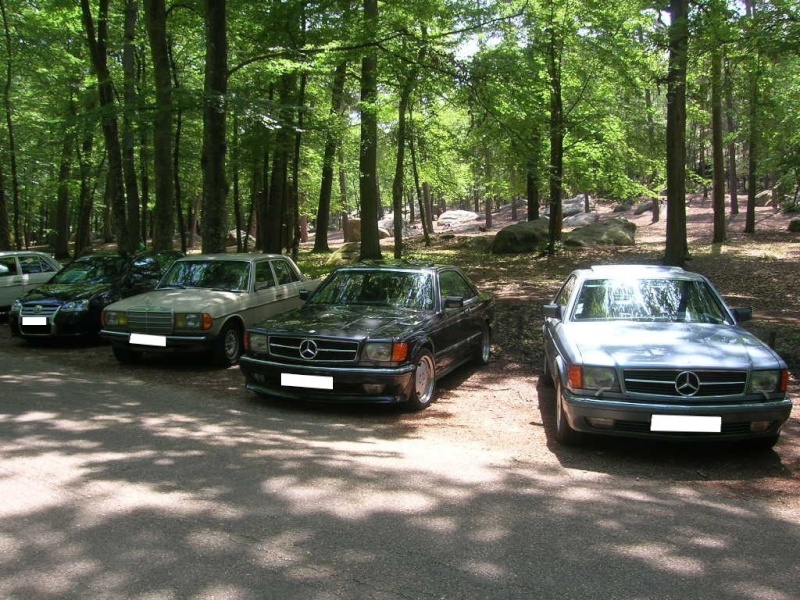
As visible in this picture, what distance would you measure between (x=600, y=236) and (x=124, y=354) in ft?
64.7

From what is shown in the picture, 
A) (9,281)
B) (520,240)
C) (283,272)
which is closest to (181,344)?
(283,272)

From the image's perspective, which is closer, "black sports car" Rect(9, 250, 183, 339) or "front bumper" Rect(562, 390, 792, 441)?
"front bumper" Rect(562, 390, 792, 441)

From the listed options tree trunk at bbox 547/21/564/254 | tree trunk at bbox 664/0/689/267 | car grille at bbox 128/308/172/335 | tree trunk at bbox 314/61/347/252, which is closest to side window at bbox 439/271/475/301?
car grille at bbox 128/308/172/335

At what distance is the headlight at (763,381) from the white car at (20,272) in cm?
1343

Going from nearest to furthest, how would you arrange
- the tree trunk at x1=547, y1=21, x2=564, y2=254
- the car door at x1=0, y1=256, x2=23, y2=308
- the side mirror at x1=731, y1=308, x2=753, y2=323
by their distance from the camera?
the side mirror at x1=731, y1=308, x2=753, y2=323 → the car door at x1=0, y1=256, x2=23, y2=308 → the tree trunk at x1=547, y1=21, x2=564, y2=254

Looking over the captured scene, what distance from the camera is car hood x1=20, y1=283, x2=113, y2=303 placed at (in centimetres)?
1045

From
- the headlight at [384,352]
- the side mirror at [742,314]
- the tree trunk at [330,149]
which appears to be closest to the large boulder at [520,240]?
the tree trunk at [330,149]

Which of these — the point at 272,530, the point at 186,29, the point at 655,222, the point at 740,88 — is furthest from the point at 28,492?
the point at 655,222

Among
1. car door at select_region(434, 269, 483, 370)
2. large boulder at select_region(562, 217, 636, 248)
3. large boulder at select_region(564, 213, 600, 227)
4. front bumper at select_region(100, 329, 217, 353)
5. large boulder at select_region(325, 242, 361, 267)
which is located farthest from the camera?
large boulder at select_region(564, 213, 600, 227)

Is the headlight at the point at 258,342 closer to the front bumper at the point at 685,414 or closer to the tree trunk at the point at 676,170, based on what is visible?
the front bumper at the point at 685,414

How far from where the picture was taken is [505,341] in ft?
34.5

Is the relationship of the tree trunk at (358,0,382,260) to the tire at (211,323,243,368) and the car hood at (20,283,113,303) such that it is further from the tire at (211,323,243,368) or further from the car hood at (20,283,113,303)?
the tire at (211,323,243,368)

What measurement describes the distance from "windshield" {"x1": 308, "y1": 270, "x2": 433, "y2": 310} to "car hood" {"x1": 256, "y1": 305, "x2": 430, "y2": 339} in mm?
214

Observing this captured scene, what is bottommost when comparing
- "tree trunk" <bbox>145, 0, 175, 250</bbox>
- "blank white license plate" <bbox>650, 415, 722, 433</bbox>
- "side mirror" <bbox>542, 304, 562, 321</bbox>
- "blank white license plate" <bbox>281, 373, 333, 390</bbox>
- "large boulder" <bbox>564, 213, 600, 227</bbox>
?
"blank white license plate" <bbox>650, 415, 722, 433</bbox>
